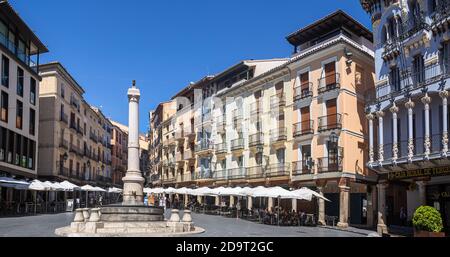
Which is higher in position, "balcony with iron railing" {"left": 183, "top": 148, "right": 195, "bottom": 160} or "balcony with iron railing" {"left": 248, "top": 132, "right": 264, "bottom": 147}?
"balcony with iron railing" {"left": 248, "top": 132, "right": 264, "bottom": 147}

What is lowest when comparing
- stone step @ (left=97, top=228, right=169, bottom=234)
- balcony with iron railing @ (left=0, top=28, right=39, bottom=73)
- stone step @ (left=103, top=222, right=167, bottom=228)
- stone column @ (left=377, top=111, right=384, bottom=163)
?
stone step @ (left=97, top=228, right=169, bottom=234)

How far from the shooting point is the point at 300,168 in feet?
117

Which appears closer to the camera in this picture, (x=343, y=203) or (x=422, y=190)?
(x=422, y=190)

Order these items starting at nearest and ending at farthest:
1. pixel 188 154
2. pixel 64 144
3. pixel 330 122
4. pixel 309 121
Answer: pixel 330 122
pixel 309 121
pixel 64 144
pixel 188 154

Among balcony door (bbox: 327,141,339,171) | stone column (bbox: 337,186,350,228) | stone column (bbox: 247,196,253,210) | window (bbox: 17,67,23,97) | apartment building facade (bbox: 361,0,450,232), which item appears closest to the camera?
apartment building facade (bbox: 361,0,450,232)

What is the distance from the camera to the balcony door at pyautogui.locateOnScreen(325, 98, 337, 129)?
33.3 m

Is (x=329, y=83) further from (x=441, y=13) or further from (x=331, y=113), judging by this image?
(x=441, y=13)

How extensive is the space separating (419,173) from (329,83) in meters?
11.8

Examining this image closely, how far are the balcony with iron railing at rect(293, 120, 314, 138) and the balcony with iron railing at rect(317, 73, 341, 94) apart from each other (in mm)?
2464

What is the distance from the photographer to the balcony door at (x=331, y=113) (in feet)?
109

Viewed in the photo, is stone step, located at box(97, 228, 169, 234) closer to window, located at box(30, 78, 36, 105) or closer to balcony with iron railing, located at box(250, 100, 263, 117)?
balcony with iron railing, located at box(250, 100, 263, 117)

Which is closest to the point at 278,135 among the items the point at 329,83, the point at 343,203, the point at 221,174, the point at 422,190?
the point at 329,83

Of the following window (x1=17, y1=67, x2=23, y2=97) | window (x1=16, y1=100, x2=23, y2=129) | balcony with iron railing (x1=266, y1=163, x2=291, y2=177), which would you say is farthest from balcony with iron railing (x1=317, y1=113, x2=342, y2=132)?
window (x1=17, y1=67, x2=23, y2=97)

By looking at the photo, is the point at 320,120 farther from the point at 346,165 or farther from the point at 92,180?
the point at 92,180
